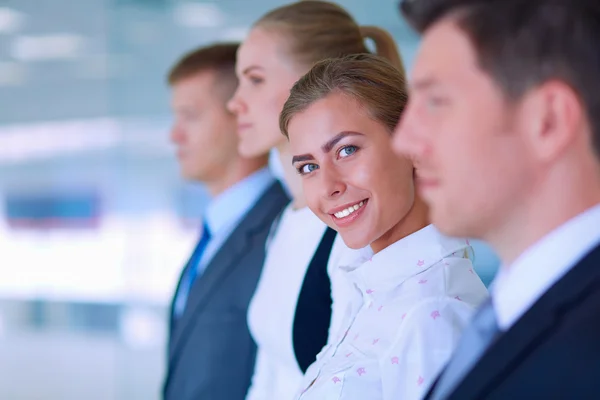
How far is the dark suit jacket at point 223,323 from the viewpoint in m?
2.09

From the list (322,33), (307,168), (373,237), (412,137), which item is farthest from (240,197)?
(412,137)

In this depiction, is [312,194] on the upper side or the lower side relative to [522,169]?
upper

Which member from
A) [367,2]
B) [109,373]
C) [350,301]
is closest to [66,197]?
[109,373]

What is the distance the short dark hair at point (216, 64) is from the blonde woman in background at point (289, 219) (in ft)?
1.90

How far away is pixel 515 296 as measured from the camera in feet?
2.68

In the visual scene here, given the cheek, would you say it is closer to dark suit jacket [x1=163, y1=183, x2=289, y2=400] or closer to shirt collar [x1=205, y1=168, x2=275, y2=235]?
dark suit jacket [x1=163, y1=183, x2=289, y2=400]

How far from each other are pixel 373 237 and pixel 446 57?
0.51 metres

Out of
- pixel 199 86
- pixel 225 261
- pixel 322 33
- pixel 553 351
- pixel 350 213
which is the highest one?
pixel 199 86

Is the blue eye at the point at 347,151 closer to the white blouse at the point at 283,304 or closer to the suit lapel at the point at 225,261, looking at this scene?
the white blouse at the point at 283,304

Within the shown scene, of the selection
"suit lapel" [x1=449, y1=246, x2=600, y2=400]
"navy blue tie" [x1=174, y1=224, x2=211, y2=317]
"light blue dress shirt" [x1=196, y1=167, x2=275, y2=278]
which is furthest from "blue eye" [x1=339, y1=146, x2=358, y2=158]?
"navy blue tie" [x1=174, y1=224, x2=211, y2=317]

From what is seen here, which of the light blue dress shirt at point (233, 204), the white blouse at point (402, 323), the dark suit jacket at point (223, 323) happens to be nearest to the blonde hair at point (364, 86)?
the white blouse at point (402, 323)

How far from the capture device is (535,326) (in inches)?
30.0

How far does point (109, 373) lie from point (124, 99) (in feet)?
5.23

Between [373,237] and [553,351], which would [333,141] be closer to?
[373,237]
